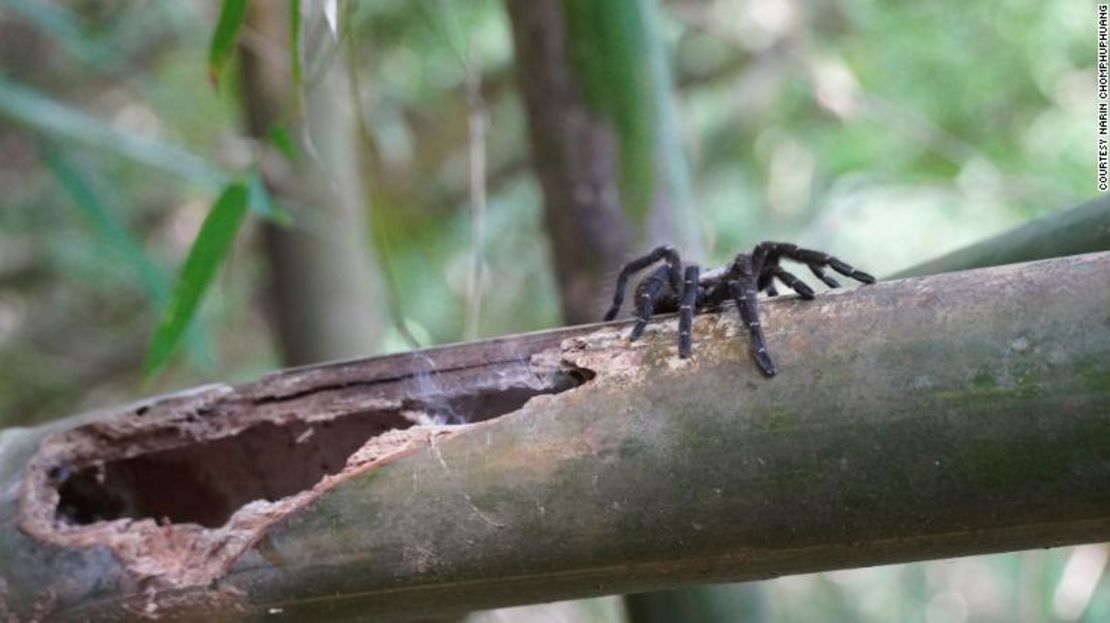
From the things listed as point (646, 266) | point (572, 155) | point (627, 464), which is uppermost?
point (572, 155)

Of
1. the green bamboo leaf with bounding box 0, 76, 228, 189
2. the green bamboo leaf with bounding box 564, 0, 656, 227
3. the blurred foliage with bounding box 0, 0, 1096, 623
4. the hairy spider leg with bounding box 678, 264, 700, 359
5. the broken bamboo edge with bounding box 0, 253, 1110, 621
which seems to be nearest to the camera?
the broken bamboo edge with bounding box 0, 253, 1110, 621

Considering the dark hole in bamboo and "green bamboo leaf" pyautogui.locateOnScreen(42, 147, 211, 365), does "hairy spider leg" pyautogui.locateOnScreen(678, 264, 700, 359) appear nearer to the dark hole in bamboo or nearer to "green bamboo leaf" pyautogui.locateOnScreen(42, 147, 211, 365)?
the dark hole in bamboo

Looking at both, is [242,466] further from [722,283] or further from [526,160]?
[526,160]

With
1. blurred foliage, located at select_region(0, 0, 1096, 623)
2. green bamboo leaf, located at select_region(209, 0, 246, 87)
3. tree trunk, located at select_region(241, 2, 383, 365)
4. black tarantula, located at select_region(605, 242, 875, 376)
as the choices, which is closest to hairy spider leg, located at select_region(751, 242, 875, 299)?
black tarantula, located at select_region(605, 242, 875, 376)

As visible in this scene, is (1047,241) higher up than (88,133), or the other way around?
(88,133)

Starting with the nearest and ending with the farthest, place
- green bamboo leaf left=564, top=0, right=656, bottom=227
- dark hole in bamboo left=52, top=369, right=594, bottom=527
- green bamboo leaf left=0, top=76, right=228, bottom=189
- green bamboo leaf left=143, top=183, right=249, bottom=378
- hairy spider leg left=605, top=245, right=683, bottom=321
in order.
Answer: dark hole in bamboo left=52, top=369, right=594, bottom=527, hairy spider leg left=605, top=245, right=683, bottom=321, green bamboo leaf left=143, top=183, right=249, bottom=378, green bamboo leaf left=564, top=0, right=656, bottom=227, green bamboo leaf left=0, top=76, right=228, bottom=189

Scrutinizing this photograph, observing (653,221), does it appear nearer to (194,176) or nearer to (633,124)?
(633,124)

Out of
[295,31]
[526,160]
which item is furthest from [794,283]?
[526,160]
